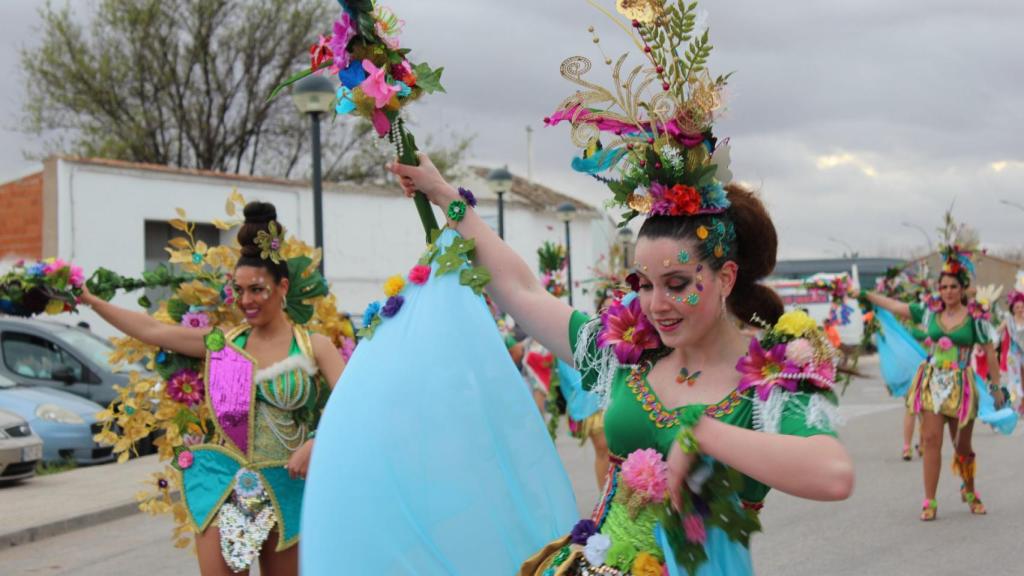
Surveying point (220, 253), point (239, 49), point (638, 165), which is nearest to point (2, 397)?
point (220, 253)

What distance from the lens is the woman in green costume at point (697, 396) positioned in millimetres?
2424

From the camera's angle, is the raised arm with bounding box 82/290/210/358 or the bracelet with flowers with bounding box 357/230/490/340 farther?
the raised arm with bounding box 82/290/210/358

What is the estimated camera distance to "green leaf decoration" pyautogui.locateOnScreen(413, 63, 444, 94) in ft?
10.4

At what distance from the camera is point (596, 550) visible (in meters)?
2.70

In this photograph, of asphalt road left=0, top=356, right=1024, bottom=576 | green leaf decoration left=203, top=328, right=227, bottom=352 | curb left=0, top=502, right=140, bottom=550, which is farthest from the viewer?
curb left=0, top=502, right=140, bottom=550

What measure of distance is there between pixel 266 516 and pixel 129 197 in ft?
49.0

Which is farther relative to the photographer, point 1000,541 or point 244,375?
point 1000,541

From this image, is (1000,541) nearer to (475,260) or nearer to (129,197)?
(475,260)

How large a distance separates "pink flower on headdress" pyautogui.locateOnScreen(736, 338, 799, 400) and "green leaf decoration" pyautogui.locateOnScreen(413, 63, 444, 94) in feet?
3.82

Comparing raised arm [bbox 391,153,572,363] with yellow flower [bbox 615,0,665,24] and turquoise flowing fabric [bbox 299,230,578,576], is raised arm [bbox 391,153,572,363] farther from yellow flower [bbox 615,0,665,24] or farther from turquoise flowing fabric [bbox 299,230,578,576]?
yellow flower [bbox 615,0,665,24]

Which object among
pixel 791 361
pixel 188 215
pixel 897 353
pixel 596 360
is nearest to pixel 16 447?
pixel 897 353

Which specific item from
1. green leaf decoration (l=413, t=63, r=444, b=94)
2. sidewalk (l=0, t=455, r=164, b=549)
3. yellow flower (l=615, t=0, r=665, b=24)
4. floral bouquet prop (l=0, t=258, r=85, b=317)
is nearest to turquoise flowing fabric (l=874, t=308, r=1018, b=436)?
sidewalk (l=0, t=455, r=164, b=549)

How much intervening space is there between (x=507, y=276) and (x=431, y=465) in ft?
2.38

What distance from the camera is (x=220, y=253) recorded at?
5426 mm
